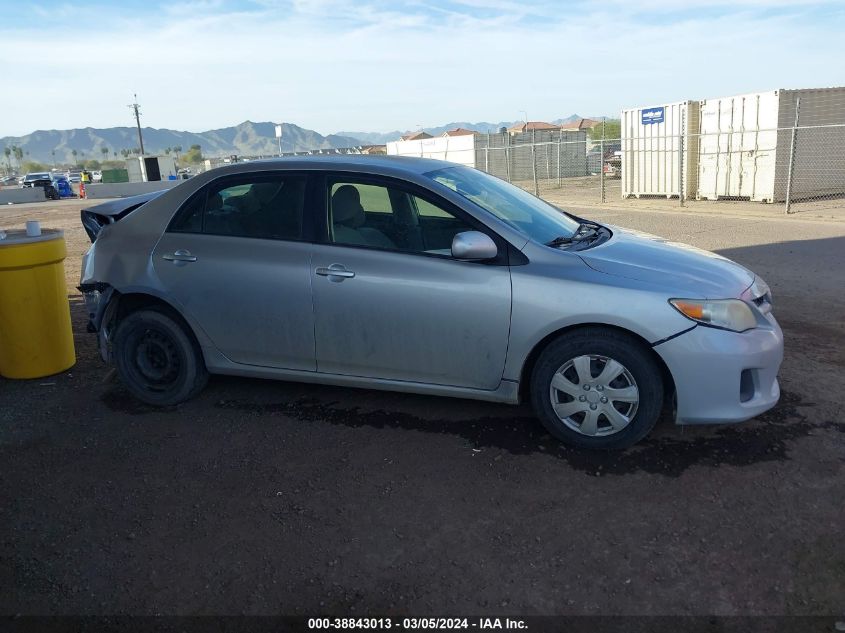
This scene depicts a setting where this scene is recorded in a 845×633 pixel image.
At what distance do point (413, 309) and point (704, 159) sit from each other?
1653 centimetres

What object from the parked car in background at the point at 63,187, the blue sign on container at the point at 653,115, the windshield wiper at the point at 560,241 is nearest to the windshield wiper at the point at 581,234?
the windshield wiper at the point at 560,241

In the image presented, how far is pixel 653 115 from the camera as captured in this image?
64.0 feet

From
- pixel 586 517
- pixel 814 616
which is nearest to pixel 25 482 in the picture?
pixel 586 517

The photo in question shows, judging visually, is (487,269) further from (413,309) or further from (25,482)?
(25,482)

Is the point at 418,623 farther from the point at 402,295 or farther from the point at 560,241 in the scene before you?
the point at 560,241

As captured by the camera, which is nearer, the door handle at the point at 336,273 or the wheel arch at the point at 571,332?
the wheel arch at the point at 571,332

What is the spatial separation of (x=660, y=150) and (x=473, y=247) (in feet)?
57.2

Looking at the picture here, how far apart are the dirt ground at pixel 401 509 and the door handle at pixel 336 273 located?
37.4 inches

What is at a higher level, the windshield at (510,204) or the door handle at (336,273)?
the windshield at (510,204)

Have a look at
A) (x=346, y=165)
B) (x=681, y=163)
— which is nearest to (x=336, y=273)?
(x=346, y=165)

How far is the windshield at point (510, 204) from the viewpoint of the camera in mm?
4250

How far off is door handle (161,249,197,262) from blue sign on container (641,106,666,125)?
1734cm

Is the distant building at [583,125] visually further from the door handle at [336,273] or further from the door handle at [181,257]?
the door handle at [336,273]

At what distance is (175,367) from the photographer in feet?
15.8
